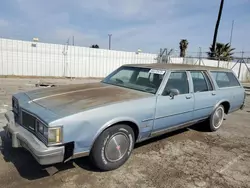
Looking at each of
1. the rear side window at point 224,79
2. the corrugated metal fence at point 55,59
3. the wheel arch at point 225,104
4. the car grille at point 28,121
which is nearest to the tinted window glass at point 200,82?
the rear side window at point 224,79


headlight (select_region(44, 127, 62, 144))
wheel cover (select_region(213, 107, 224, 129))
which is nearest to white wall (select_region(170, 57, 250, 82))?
wheel cover (select_region(213, 107, 224, 129))

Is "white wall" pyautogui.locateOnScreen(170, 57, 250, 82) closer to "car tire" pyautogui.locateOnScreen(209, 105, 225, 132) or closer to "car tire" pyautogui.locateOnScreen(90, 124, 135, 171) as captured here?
"car tire" pyautogui.locateOnScreen(209, 105, 225, 132)

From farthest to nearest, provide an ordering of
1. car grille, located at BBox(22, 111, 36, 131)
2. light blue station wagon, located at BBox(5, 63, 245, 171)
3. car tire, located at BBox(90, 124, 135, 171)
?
car tire, located at BBox(90, 124, 135, 171) → car grille, located at BBox(22, 111, 36, 131) → light blue station wagon, located at BBox(5, 63, 245, 171)

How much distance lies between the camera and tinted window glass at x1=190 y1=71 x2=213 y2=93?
14.7ft

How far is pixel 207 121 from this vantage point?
510 cm

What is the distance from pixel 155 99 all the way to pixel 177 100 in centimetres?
59

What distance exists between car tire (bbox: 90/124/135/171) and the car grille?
2.73 feet

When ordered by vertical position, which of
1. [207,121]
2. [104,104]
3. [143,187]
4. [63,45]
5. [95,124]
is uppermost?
[63,45]

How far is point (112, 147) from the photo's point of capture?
3088 millimetres

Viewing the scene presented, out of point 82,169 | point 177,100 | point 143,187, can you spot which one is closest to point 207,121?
point 177,100

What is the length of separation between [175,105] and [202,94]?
100 cm

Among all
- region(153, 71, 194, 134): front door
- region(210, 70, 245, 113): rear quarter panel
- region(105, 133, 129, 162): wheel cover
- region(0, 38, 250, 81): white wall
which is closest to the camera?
region(105, 133, 129, 162): wheel cover

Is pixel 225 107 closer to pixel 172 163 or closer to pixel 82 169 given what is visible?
pixel 172 163

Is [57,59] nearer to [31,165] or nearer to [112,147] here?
[31,165]
